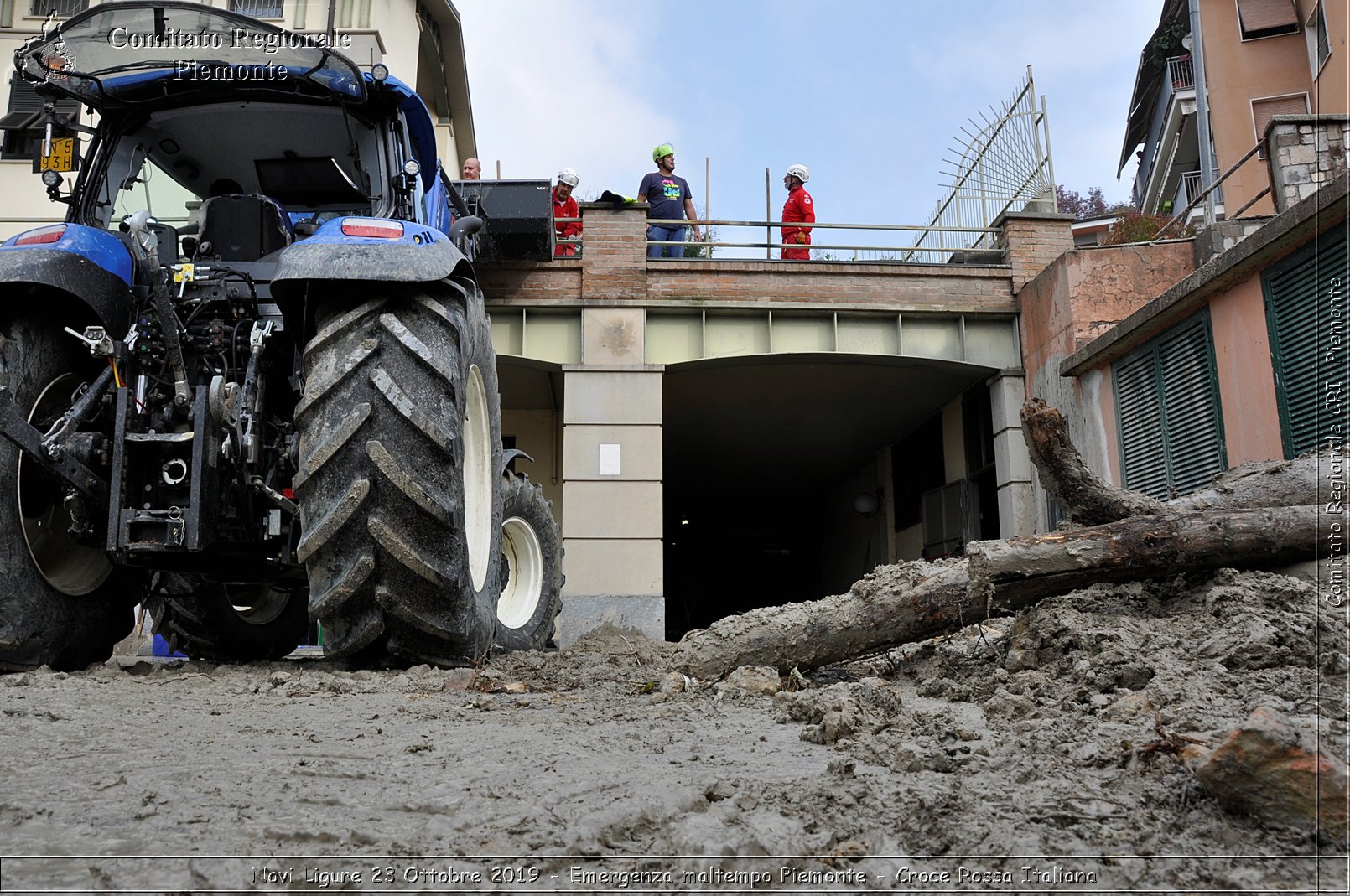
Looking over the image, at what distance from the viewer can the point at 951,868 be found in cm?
157

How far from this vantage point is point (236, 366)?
159 inches

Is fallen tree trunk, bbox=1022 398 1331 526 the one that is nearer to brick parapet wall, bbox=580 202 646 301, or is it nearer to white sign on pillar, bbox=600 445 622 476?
white sign on pillar, bbox=600 445 622 476

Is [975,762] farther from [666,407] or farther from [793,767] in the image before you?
[666,407]

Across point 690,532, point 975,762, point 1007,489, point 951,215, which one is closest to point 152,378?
point 975,762

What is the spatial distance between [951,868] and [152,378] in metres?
3.55

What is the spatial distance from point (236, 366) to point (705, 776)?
9.66ft

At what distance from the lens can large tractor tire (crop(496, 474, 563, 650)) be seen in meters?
5.50

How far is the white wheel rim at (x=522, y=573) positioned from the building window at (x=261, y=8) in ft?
46.4

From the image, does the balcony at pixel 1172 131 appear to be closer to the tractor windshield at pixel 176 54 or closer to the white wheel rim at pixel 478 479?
the white wheel rim at pixel 478 479

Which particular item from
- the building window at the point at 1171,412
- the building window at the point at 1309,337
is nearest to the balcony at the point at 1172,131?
the building window at the point at 1171,412

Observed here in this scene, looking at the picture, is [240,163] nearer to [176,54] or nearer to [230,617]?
[176,54]

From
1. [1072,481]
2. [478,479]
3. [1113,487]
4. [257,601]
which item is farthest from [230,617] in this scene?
[1113,487]

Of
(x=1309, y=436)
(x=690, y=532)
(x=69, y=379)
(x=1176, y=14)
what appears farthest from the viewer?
(x=1176, y=14)

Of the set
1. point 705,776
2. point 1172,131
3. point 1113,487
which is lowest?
point 705,776
